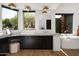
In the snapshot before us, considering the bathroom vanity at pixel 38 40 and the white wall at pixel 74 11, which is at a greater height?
the white wall at pixel 74 11

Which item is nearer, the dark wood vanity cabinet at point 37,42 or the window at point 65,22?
the window at point 65,22

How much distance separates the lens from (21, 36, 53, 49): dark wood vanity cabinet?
3.82 metres

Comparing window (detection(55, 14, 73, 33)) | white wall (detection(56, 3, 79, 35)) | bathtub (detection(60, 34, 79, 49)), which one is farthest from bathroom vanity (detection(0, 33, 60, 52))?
white wall (detection(56, 3, 79, 35))

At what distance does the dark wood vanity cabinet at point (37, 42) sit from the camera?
3816 millimetres

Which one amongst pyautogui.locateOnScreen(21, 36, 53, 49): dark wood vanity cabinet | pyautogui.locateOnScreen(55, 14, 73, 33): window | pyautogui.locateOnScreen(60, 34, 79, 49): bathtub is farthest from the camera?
pyautogui.locateOnScreen(21, 36, 53, 49): dark wood vanity cabinet

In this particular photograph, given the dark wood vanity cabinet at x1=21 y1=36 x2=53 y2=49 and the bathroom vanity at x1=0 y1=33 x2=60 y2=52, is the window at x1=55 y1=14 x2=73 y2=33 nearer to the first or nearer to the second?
the bathroom vanity at x1=0 y1=33 x2=60 y2=52

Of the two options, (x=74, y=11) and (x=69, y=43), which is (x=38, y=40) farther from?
(x=74, y=11)

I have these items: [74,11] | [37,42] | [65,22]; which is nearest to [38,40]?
[37,42]

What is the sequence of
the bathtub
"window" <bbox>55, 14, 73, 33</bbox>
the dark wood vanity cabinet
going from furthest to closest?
1. the dark wood vanity cabinet
2. the bathtub
3. "window" <bbox>55, 14, 73, 33</bbox>

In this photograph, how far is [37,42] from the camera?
387 centimetres

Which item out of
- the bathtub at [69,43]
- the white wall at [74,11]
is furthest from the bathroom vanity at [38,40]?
the white wall at [74,11]

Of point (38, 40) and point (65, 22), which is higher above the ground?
point (65, 22)

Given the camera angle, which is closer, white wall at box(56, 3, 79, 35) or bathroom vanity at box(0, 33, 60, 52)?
white wall at box(56, 3, 79, 35)

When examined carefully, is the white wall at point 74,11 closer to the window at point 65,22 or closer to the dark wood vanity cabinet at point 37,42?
the window at point 65,22
